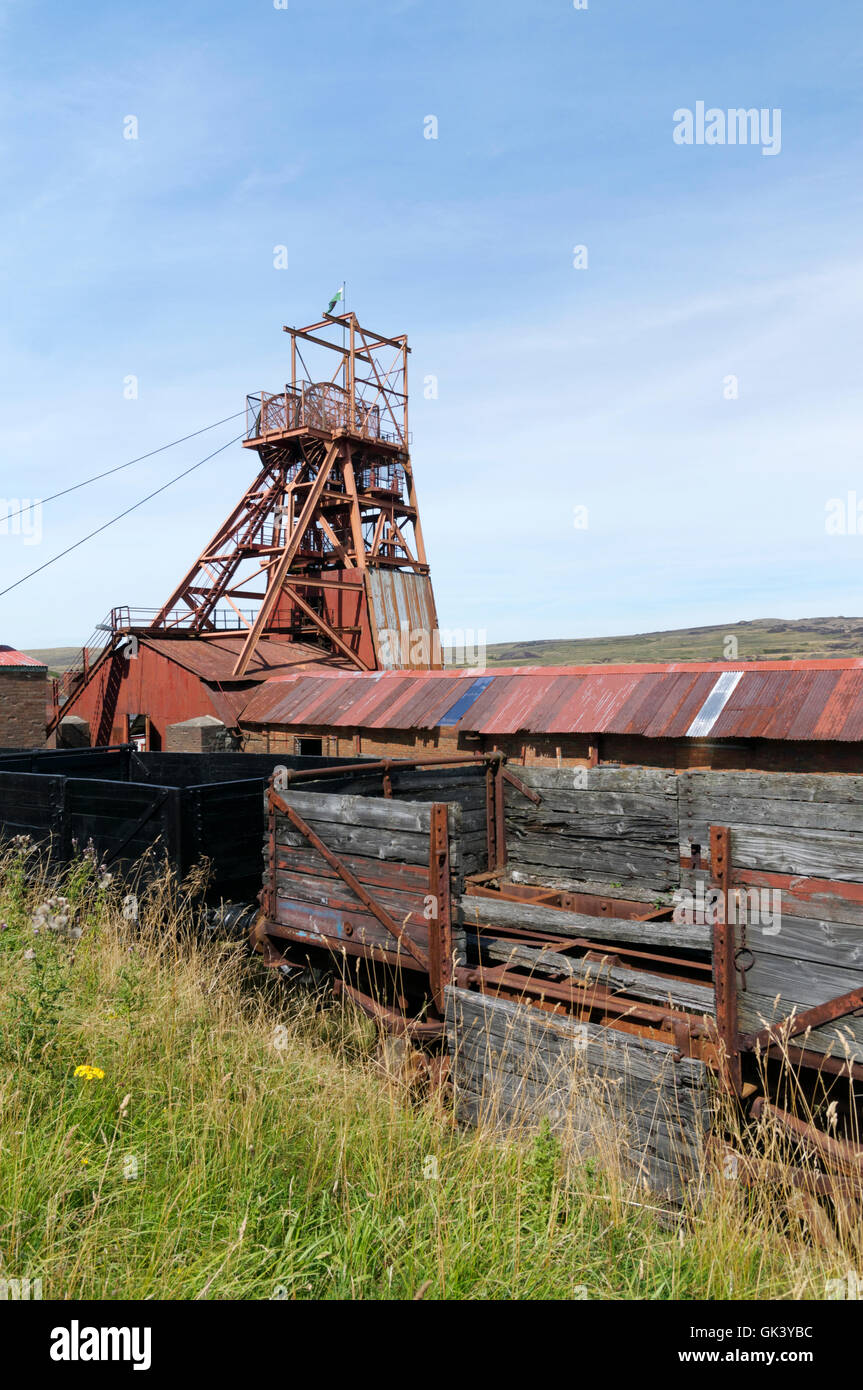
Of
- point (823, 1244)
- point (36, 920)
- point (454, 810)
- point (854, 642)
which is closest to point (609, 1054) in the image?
point (823, 1244)

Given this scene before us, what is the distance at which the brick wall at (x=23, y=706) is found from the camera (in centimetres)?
2466

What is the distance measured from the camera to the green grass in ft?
9.09

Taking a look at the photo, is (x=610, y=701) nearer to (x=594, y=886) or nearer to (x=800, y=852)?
(x=594, y=886)

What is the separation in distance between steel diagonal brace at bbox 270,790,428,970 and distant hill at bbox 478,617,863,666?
256 feet

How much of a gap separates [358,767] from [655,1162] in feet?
12.9

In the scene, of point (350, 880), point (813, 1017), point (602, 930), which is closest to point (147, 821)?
point (350, 880)

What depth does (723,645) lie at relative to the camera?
88562 mm

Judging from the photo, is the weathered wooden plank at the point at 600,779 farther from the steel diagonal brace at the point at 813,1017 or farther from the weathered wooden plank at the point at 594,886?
the steel diagonal brace at the point at 813,1017

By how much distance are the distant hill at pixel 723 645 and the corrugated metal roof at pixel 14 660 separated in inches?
2511

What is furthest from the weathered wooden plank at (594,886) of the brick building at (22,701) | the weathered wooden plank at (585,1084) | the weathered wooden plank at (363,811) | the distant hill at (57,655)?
the distant hill at (57,655)

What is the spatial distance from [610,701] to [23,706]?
63.5ft

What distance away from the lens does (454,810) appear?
4.99 metres

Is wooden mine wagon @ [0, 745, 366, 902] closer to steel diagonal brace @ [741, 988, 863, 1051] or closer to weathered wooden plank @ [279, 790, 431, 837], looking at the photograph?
weathered wooden plank @ [279, 790, 431, 837]

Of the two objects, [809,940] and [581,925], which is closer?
[809,940]
